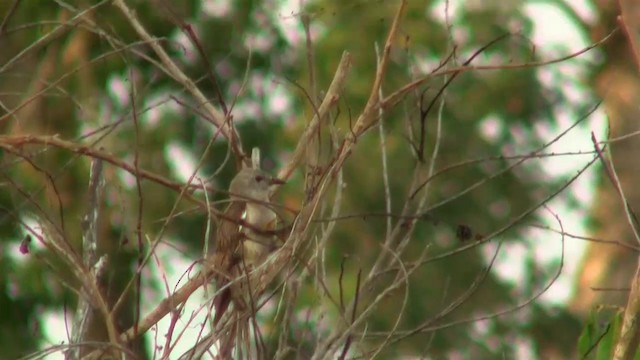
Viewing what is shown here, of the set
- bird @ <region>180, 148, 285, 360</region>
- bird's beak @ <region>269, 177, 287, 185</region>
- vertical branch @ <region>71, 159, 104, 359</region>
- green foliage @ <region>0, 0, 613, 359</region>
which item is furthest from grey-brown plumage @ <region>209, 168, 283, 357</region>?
green foliage @ <region>0, 0, 613, 359</region>

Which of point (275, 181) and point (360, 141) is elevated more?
point (360, 141)

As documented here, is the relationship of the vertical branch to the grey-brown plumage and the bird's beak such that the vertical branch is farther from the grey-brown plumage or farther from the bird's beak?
the bird's beak

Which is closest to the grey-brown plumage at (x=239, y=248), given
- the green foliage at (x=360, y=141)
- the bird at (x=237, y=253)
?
the bird at (x=237, y=253)

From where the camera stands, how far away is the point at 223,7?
11.6 meters

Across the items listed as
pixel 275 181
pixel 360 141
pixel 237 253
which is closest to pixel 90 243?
pixel 237 253

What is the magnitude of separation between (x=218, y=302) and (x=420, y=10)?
27.7 feet

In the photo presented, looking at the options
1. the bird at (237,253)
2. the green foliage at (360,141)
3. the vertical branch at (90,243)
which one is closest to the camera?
the bird at (237,253)

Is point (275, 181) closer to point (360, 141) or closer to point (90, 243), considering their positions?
point (90, 243)

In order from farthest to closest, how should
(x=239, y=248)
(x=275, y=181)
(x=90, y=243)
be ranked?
(x=275, y=181)
(x=90, y=243)
(x=239, y=248)

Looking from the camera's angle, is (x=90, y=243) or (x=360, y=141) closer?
(x=90, y=243)

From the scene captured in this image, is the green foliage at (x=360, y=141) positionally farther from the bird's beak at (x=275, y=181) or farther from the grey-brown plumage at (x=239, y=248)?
the grey-brown plumage at (x=239, y=248)

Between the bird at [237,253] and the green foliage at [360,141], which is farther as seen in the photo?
the green foliage at [360,141]

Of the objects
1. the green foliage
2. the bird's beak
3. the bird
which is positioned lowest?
the bird

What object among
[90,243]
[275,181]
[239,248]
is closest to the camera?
[239,248]
